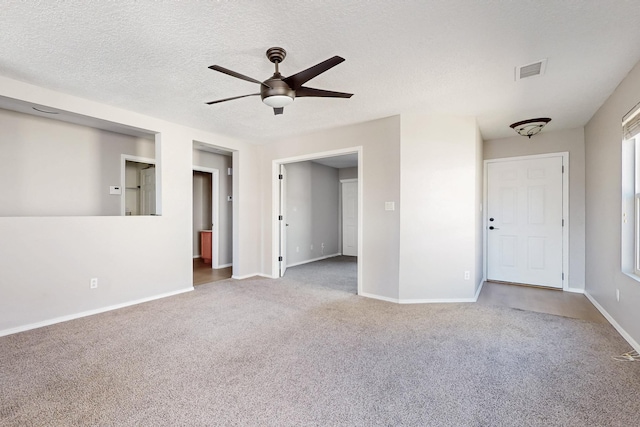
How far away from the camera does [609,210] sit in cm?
310

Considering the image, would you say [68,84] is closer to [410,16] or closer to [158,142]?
[158,142]

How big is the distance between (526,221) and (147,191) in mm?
6897

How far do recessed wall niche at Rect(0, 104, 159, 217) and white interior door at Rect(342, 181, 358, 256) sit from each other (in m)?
4.79

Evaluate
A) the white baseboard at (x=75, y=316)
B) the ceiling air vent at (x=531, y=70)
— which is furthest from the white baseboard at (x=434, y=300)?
the white baseboard at (x=75, y=316)

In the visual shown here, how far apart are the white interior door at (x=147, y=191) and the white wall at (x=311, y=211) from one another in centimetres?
270

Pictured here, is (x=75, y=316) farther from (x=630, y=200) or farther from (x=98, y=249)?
(x=630, y=200)

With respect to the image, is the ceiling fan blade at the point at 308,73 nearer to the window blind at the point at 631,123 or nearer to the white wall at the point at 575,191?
the window blind at the point at 631,123

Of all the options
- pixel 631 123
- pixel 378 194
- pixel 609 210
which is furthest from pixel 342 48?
pixel 609 210

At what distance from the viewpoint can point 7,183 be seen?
3422 mm

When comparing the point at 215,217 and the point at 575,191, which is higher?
the point at 575,191

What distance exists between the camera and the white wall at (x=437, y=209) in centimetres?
369

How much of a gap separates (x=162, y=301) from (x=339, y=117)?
130 inches

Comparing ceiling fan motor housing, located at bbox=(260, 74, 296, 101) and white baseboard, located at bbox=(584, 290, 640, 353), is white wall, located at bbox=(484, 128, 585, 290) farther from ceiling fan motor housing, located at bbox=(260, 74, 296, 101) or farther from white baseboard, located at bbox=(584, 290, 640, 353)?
ceiling fan motor housing, located at bbox=(260, 74, 296, 101)

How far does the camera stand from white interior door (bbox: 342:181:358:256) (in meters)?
7.62
